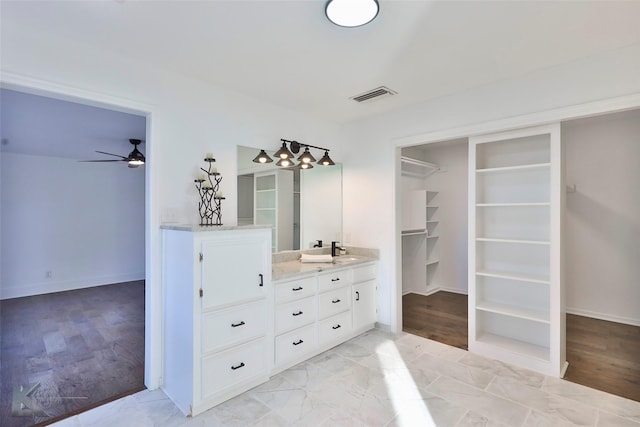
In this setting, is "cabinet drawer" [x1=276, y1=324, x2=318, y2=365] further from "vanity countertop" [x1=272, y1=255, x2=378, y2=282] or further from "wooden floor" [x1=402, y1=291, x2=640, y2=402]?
"wooden floor" [x1=402, y1=291, x2=640, y2=402]

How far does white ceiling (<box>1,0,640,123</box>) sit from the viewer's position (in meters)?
1.86

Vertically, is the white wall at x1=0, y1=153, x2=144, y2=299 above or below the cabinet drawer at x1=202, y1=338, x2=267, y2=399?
above

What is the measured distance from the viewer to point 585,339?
351 cm

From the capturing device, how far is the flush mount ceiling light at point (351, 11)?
1761 mm

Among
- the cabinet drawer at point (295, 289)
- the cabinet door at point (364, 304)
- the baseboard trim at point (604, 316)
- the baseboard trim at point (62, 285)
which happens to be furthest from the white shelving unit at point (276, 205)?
the baseboard trim at point (62, 285)

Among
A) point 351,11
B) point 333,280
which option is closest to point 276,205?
point 333,280

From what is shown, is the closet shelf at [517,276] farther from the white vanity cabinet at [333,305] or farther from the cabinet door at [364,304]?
the white vanity cabinet at [333,305]

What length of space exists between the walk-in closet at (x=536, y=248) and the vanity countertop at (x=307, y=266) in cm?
118

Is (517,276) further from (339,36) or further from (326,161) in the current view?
(339,36)

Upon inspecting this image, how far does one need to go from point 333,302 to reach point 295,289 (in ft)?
1.85

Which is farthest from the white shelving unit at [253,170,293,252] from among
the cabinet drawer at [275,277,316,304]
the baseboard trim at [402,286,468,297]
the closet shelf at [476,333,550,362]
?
the baseboard trim at [402,286,468,297]

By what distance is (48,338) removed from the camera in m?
3.63

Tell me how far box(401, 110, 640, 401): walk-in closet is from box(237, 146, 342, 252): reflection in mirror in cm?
161

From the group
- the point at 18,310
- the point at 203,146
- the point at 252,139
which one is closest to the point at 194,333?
the point at 203,146
